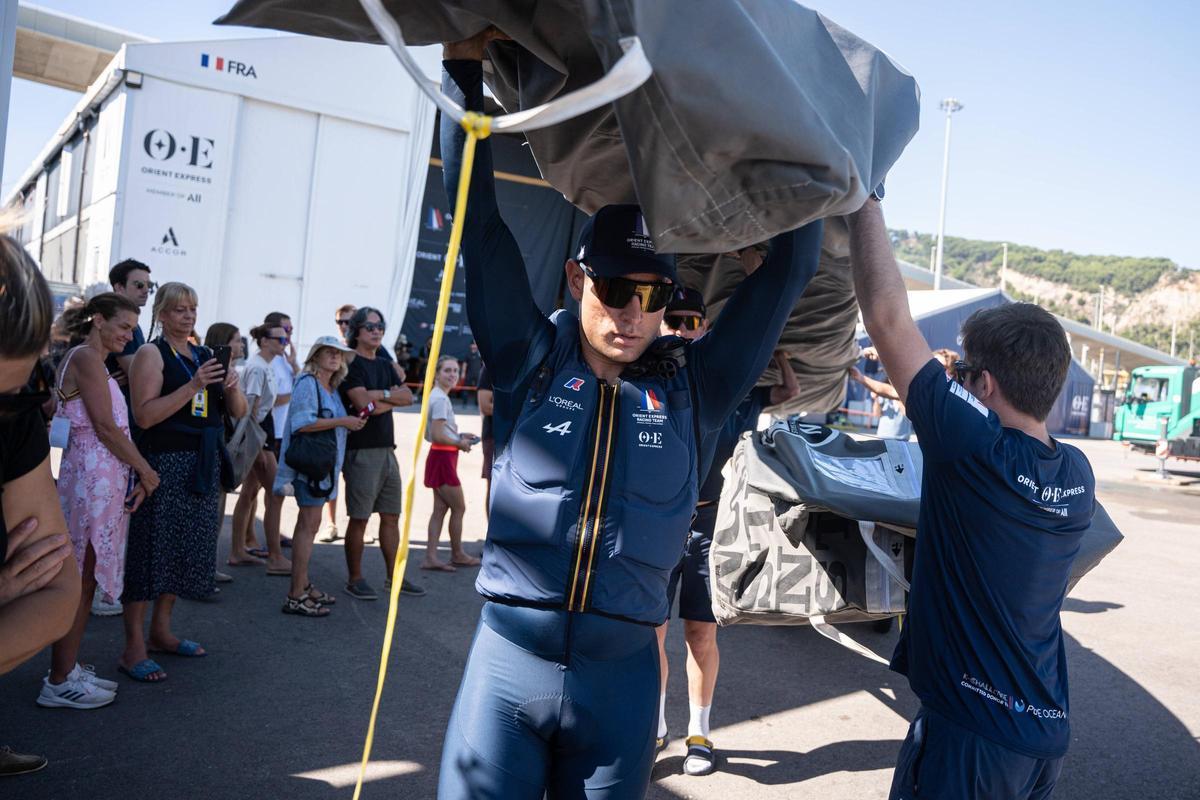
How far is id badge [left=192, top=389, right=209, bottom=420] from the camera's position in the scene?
4.65m

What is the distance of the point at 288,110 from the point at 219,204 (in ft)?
6.56

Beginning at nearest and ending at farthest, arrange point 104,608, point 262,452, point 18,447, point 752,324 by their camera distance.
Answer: point 18,447 < point 752,324 < point 104,608 < point 262,452

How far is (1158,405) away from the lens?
72.4ft

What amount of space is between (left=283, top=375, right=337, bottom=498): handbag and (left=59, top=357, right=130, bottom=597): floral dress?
58.4 inches

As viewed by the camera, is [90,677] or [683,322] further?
[90,677]

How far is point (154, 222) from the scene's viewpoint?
12492 millimetres

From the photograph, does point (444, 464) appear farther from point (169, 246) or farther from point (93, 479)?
point (169, 246)

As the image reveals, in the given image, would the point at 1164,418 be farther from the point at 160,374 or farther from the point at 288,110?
the point at 160,374

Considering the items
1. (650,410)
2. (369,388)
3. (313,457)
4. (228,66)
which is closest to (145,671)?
(313,457)

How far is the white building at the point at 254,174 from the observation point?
12445 mm

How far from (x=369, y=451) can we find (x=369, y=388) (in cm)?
45

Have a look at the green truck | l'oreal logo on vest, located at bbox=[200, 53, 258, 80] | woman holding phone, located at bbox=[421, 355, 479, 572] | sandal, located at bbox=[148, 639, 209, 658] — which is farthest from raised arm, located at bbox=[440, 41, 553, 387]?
the green truck

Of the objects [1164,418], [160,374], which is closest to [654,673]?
[160,374]

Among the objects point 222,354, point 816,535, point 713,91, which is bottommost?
point 816,535
